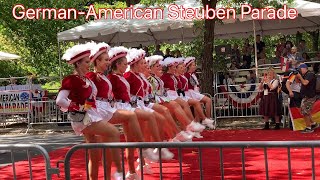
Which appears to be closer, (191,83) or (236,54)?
(191,83)

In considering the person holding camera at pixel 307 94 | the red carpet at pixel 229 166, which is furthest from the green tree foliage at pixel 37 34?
the red carpet at pixel 229 166

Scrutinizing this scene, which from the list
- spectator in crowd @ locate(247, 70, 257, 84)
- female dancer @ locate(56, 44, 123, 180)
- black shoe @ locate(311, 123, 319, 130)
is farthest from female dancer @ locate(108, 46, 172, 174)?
spectator in crowd @ locate(247, 70, 257, 84)

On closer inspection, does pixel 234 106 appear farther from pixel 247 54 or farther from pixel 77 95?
pixel 77 95

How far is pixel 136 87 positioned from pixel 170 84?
2819 millimetres

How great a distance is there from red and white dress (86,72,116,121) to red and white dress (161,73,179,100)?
404 centimetres

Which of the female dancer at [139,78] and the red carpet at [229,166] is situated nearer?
the red carpet at [229,166]

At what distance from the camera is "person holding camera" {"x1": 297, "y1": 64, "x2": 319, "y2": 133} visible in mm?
13414

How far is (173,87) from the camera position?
462 inches

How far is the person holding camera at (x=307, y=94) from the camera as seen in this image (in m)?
13.4

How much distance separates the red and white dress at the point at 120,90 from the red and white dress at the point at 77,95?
1.26 m

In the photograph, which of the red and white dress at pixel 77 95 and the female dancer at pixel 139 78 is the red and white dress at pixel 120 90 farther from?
the red and white dress at pixel 77 95

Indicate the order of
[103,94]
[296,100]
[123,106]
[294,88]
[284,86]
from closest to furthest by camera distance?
1. [103,94]
2. [123,106]
3. [294,88]
4. [296,100]
5. [284,86]

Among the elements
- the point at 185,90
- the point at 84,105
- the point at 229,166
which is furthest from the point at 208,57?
the point at 84,105

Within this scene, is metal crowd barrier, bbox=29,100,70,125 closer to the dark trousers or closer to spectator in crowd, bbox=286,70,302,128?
the dark trousers
